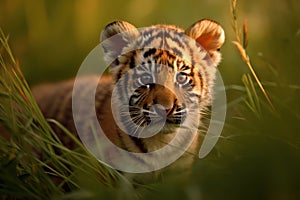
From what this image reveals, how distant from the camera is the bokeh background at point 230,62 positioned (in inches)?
120

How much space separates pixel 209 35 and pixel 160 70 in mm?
497

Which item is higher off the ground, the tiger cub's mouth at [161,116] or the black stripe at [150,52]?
the black stripe at [150,52]

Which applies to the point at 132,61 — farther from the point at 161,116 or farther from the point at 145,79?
the point at 161,116

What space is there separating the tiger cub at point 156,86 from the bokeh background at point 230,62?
303mm

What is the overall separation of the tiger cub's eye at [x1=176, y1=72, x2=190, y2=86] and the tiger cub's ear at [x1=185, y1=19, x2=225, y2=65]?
33cm

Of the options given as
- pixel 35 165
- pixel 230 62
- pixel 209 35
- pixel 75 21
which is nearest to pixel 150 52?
pixel 209 35

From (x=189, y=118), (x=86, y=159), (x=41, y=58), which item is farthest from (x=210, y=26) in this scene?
(x=41, y=58)

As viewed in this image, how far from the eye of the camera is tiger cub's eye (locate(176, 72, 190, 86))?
15.1 feet

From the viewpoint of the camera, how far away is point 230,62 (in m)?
6.78

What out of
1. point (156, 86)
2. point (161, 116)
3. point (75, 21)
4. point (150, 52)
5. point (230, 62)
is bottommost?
point (230, 62)

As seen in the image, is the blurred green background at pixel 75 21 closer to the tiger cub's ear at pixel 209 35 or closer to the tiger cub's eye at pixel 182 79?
the tiger cub's ear at pixel 209 35

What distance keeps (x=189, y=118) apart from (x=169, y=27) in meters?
0.69

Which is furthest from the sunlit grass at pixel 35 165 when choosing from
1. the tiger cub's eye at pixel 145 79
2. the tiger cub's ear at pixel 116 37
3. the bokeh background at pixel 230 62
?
the tiger cub's ear at pixel 116 37

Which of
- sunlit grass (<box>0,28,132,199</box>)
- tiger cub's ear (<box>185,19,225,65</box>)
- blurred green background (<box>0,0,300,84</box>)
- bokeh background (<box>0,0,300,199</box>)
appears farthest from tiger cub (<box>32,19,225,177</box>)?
blurred green background (<box>0,0,300,84</box>)
